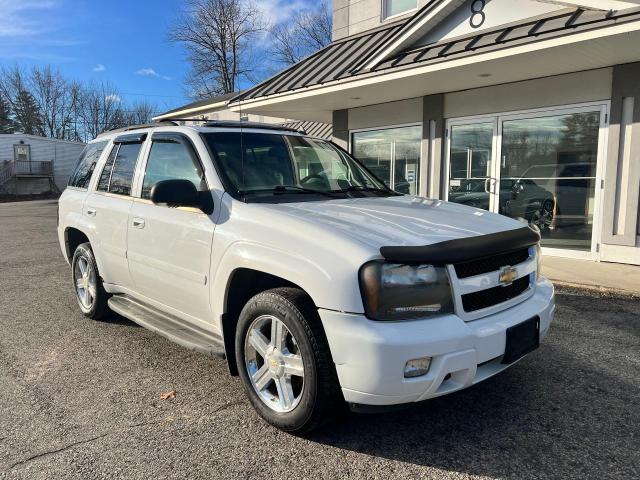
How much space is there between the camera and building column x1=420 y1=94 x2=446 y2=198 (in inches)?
397

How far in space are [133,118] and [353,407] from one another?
234 ft

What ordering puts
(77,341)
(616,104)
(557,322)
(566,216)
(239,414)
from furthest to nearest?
(566,216), (616,104), (557,322), (77,341), (239,414)

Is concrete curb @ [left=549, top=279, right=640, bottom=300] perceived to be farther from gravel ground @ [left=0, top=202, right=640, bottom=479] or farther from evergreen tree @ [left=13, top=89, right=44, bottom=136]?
evergreen tree @ [left=13, top=89, right=44, bottom=136]

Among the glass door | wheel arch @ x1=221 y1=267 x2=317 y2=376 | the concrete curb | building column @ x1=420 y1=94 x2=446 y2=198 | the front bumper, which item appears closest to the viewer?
the front bumper

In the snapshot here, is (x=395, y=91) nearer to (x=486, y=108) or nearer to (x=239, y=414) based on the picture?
(x=486, y=108)

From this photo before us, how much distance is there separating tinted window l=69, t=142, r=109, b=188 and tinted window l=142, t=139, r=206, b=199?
1.26m

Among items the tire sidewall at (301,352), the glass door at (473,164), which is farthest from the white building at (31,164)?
the tire sidewall at (301,352)

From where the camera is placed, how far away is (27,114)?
200 ft

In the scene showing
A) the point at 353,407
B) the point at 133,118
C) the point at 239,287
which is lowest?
the point at 353,407

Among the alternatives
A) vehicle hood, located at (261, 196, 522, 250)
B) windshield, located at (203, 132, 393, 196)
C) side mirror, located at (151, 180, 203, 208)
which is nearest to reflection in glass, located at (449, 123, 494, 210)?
windshield, located at (203, 132, 393, 196)

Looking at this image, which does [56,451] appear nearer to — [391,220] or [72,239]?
[391,220]

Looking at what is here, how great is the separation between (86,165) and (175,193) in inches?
108

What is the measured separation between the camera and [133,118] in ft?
219

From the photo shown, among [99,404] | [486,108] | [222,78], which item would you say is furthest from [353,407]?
[222,78]
